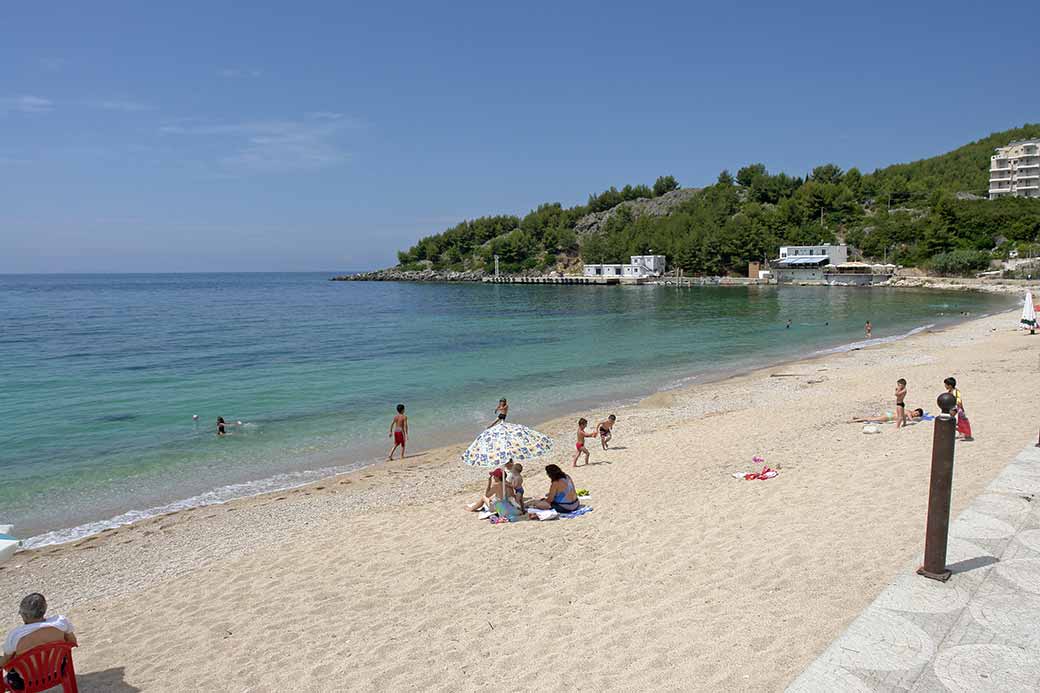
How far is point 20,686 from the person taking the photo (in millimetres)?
5484

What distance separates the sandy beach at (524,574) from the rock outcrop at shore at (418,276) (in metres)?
149

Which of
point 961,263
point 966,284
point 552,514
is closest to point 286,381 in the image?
point 552,514

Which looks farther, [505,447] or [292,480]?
[292,480]

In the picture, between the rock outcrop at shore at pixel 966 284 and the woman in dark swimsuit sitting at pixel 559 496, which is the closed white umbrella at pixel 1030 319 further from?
the rock outcrop at shore at pixel 966 284

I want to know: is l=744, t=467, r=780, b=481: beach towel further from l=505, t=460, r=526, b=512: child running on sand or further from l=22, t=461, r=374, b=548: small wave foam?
l=22, t=461, r=374, b=548: small wave foam

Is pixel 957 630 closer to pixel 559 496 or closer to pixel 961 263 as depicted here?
pixel 559 496

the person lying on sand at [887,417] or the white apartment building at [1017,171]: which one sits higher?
the white apartment building at [1017,171]

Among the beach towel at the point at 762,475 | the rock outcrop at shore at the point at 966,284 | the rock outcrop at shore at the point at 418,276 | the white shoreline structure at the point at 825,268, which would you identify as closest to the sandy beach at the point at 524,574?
the beach towel at the point at 762,475

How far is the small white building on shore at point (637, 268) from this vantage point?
442ft

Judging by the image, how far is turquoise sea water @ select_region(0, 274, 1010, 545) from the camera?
611 inches

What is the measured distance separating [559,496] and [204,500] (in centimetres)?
812

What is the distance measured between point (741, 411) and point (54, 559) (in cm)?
1672

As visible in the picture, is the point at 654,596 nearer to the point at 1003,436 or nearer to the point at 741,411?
the point at 1003,436

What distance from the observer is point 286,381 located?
28.1 meters
